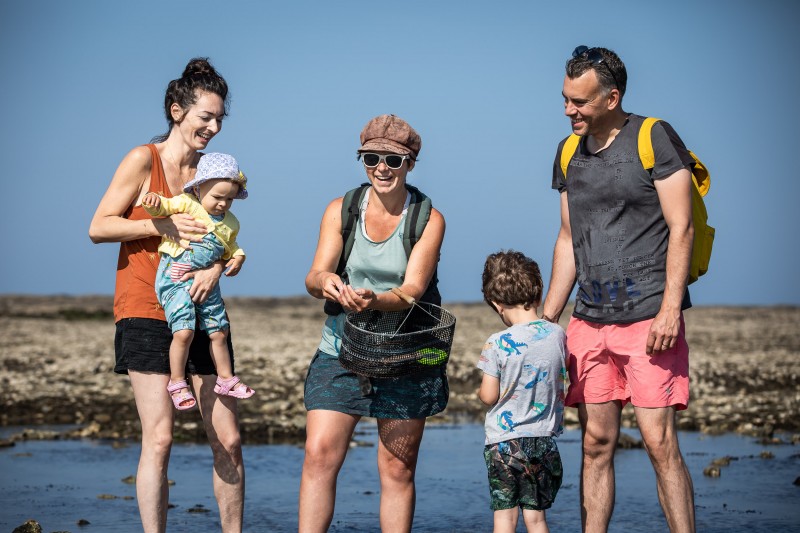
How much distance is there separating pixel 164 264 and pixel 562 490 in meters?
4.73

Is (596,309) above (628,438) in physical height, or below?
above

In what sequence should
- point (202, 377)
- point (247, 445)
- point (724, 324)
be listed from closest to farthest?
point (202, 377), point (247, 445), point (724, 324)

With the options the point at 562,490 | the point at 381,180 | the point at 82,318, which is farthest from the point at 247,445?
the point at 82,318

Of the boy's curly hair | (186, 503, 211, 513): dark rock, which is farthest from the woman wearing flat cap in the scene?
(186, 503, 211, 513): dark rock

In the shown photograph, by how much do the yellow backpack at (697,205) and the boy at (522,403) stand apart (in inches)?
33.5

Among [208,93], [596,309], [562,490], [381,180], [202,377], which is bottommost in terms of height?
[562,490]

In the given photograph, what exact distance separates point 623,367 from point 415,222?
4.64 feet

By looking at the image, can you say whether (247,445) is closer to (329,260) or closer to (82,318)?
(329,260)

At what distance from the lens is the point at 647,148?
5938mm

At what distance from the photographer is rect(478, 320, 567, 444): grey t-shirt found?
5.77m

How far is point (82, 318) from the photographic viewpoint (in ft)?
111

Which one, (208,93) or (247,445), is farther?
(247,445)

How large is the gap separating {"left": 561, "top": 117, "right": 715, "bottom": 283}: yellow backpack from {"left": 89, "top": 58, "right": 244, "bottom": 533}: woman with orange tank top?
2151 millimetres

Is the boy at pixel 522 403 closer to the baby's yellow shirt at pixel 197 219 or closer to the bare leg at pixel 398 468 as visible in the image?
the bare leg at pixel 398 468
